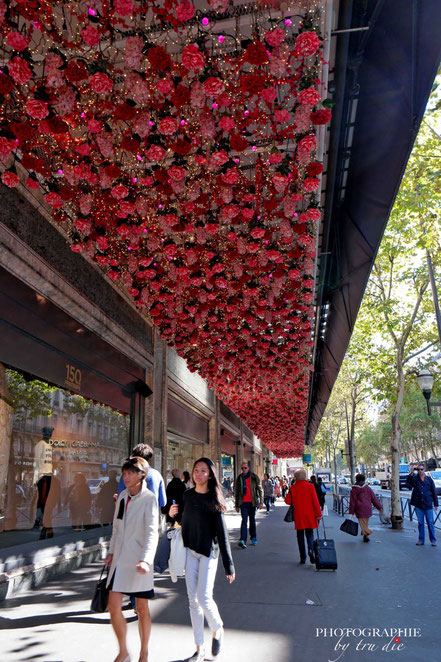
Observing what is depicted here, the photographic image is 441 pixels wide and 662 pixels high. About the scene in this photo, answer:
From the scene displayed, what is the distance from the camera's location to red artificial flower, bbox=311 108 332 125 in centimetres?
462

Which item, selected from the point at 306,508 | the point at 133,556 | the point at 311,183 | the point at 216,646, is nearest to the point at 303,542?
A: the point at 306,508

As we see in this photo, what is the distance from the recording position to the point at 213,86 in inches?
165

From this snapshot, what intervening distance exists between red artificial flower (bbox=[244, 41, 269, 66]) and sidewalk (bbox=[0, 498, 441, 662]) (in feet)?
16.4

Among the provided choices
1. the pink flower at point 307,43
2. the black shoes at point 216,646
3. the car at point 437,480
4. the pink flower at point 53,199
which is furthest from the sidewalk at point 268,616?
the car at point 437,480

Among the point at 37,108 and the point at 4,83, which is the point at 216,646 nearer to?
the point at 37,108

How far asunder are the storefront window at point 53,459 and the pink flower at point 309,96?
18.1 ft

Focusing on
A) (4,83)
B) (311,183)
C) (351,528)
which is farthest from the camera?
(351,528)

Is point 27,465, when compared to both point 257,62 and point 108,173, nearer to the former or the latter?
point 108,173

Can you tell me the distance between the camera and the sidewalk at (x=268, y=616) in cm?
440

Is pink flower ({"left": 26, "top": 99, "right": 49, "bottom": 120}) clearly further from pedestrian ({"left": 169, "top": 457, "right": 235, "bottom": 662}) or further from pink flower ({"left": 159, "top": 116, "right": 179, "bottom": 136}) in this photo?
pedestrian ({"left": 169, "top": 457, "right": 235, "bottom": 662})

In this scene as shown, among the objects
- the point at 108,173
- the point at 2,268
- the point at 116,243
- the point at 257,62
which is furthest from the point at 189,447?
the point at 257,62

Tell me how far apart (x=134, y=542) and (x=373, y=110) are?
5619 mm

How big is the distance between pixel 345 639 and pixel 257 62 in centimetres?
531

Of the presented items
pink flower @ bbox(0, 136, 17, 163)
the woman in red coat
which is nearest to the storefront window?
pink flower @ bbox(0, 136, 17, 163)
